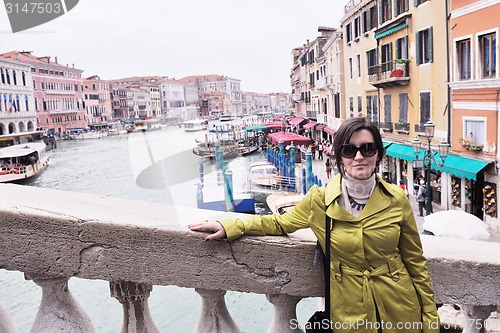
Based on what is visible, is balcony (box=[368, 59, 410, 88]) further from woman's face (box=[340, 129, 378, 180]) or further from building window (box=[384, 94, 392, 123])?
woman's face (box=[340, 129, 378, 180])

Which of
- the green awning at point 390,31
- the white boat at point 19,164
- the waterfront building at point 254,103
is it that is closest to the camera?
the green awning at point 390,31

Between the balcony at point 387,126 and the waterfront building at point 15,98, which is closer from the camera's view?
the balcony at point 387,126

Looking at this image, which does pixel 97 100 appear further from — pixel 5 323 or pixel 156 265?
pixel 156 265

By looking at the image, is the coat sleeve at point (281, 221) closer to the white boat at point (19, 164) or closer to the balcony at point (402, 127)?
the balcony at point (402, 127)

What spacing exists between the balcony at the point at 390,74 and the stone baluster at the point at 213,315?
1648 centimetres

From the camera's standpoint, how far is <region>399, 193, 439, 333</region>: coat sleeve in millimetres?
1509

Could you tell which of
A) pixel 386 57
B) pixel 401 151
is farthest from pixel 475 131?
pixel 386 57

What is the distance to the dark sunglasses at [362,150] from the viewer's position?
5.31ft

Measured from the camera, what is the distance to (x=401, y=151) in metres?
16.8

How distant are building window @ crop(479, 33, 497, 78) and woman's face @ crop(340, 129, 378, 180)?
38.2ft

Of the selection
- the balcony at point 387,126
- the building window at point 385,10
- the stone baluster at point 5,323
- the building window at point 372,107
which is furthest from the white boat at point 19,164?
the stone baluster at point 5,323

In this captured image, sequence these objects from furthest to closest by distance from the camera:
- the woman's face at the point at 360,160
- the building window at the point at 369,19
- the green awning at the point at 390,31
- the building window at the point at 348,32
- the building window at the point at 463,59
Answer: the building window at the point at 348,32
the building window at the point at 369,19
the green awning at the point at 390,31
the building window at the point at 463,59
the woman's face at the point at 360,160

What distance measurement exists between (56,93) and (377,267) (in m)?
73.1

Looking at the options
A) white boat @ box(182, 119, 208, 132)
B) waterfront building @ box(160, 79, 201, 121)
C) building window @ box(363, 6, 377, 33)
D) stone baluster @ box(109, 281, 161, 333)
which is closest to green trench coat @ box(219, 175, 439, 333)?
stone baluster @ box(109, 281, 161, 333)
